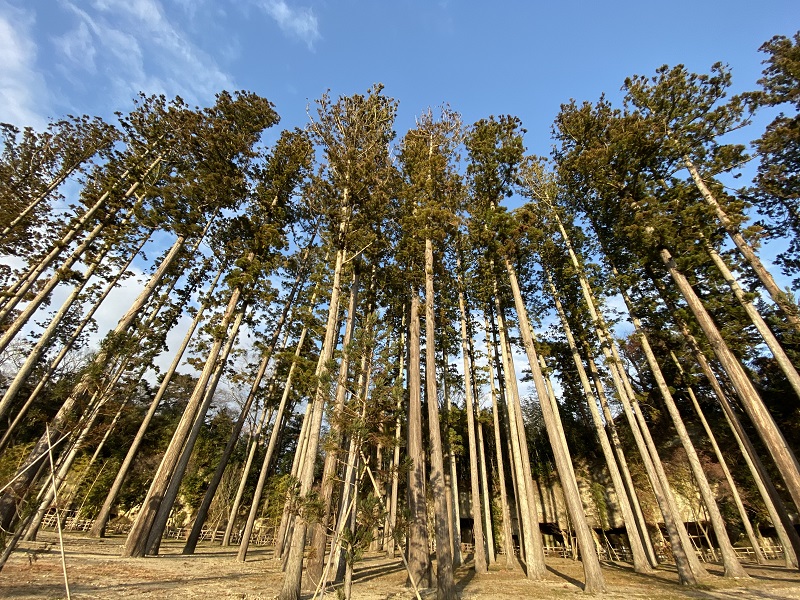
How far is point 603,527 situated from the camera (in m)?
18.9

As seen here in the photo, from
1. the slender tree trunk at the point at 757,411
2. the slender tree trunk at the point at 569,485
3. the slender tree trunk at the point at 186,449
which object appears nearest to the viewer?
the slender tree trunk at the point at 757,411

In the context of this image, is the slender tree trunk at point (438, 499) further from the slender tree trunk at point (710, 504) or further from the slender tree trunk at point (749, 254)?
the slender tree trunk at point (749, 254)

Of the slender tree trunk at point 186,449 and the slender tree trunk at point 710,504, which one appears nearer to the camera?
the slender tree trunk at point 710,504

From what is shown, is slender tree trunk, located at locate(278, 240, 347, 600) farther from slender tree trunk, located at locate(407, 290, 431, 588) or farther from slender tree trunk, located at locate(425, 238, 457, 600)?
slender tree trunk, located at locate(425, 238, 457, 600)

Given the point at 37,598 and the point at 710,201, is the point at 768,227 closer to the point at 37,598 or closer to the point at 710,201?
the point at 710,201

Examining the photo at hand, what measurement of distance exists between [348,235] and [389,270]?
465 cm

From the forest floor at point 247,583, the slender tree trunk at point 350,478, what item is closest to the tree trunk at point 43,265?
the forest floor at point 247,583

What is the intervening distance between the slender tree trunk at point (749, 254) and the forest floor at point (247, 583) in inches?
291

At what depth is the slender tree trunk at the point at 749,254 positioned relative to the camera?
A: 32.6 ft

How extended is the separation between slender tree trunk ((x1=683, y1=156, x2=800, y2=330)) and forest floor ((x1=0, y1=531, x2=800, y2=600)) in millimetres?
7396

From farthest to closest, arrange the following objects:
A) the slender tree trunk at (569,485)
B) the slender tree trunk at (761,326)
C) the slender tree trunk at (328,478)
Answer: the slender tree trunk at (761,326) → the slender tree trunk at (569,485) → the slender tree trunk at (328,478)

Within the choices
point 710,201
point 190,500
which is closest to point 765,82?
point 710,201

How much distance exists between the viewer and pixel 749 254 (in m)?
10.8

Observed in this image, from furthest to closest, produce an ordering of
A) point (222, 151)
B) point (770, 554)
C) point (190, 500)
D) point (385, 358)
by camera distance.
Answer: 1. point (190, 500)
2. point (770, 554)
3. point (222, 151)
4. point (385, 358)
